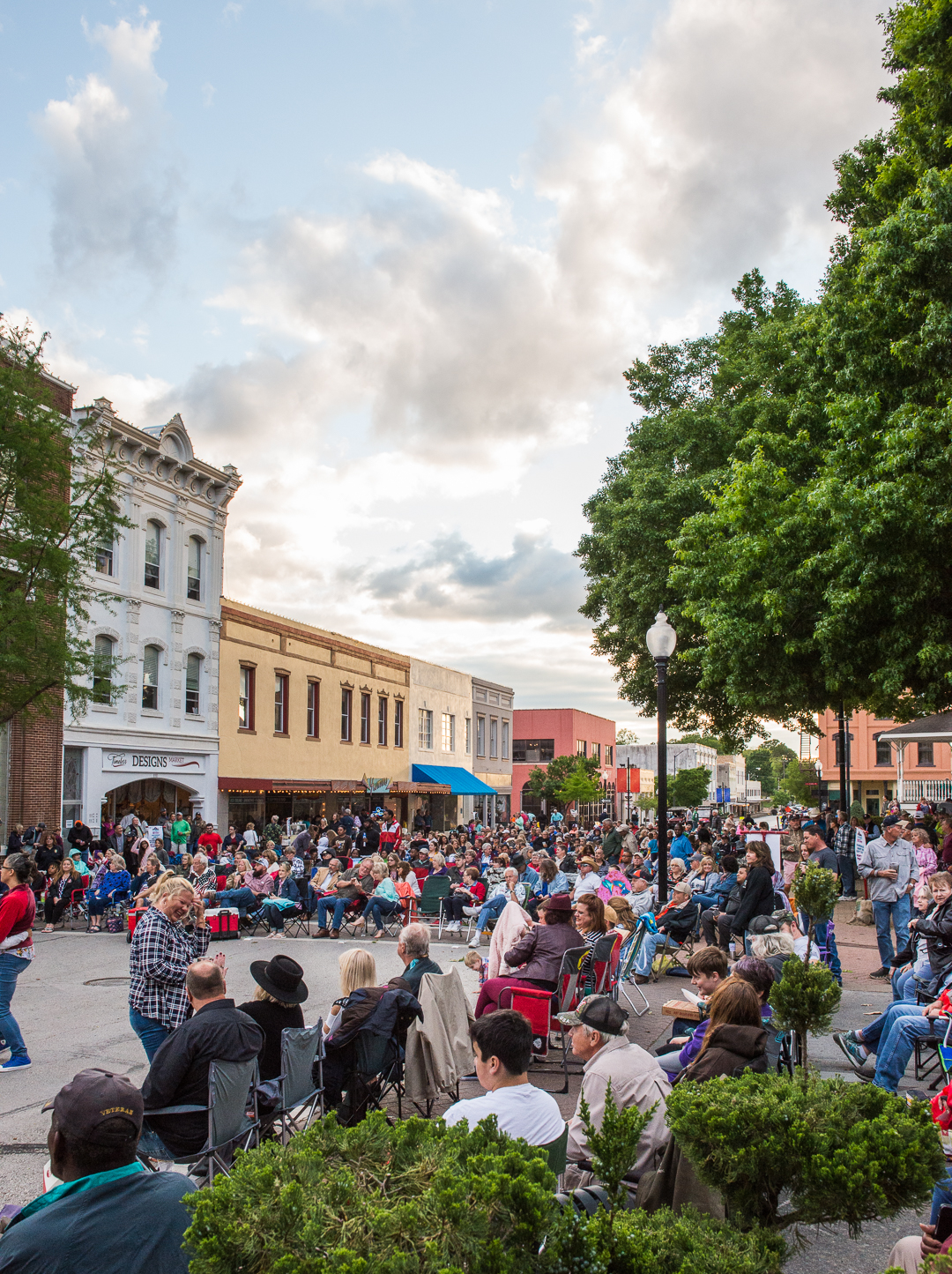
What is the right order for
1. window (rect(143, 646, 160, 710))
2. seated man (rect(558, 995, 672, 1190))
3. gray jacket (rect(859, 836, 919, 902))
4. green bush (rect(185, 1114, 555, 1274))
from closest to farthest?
green bush (rect(185, 1114, 555, 1274))
seated man (rect(558, 995, 672, 1190))
gray jacket (rect(859, 836, 919, 902))
window (rect(143, 646, 160, 710))

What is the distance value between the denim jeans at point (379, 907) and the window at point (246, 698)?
53.9ft

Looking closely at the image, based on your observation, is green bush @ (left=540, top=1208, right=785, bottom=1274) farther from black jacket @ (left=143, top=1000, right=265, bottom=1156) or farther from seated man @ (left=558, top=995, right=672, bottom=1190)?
black jacket @ (left=143, top=1000, right=265, bottom=1156)

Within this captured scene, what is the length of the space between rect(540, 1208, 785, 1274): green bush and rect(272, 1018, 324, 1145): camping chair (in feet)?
10.8

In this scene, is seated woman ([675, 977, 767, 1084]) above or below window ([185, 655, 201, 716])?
below

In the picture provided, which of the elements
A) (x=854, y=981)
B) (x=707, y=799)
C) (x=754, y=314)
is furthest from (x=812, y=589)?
(x=707, y=799)

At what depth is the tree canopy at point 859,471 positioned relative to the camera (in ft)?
42.8

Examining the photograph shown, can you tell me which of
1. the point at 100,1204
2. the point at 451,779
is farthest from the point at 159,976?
the point at 451,779

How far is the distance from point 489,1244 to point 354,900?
14902mm

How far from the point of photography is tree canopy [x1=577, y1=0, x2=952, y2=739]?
1305 centimetres

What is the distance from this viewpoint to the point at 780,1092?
3.00 meters

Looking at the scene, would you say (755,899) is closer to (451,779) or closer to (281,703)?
(281,703)

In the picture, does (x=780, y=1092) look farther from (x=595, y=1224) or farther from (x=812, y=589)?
(x=812, y=589)

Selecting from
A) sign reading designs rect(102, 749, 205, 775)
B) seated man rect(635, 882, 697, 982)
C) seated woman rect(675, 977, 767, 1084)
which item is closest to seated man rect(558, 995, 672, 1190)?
seated woman rect(675, 977, 767, 1084)

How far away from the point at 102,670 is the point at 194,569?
29.8 feet
